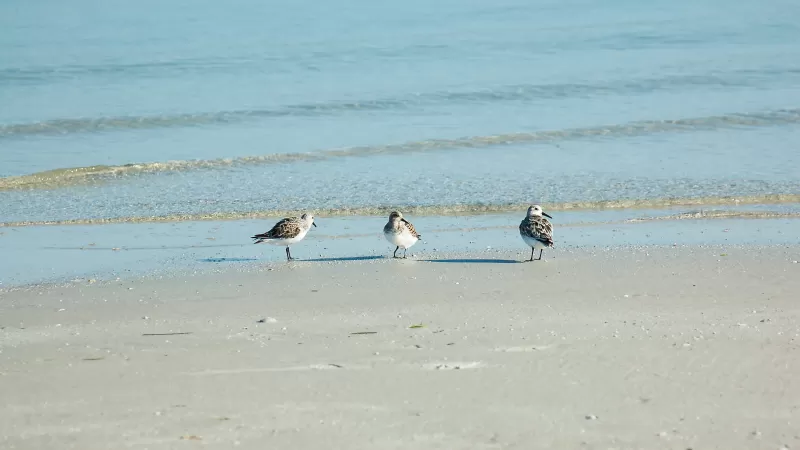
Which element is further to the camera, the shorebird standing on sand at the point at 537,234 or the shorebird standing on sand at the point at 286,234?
the shorebird standing on sand at the point at 286,234

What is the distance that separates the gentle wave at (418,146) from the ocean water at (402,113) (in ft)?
0.21

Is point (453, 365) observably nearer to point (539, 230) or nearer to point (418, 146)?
point (539, 230)

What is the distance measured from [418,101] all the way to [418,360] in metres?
16.7

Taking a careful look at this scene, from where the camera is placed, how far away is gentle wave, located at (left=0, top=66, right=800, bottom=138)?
2206cm

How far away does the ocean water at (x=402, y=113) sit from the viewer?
49.2 feet

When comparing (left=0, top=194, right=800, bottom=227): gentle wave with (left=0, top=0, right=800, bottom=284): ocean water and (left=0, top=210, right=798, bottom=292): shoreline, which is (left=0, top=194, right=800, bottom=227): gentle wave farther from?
(left=0, top=210, right=798, bottom=292): shoreline

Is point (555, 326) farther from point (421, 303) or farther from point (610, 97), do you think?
point (610, 97)

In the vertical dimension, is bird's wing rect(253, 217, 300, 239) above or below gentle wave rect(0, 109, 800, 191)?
above

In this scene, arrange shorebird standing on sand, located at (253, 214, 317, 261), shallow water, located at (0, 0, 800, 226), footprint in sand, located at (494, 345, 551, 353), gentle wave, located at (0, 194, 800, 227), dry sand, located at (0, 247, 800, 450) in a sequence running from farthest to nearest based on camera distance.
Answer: shallow water, located at (0, 0, 800, 226)
gentle wave, located at (0, 194, 800, 227)
shorebird standing on sand, located at (253, 214, 317, 261)
footprint in sand, located at (494, 345, 551, 353)
dry sand, located at (0, 247, 800, 450)

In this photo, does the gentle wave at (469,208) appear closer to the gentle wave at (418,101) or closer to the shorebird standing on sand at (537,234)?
the shorebird standing on sand at (537,234)

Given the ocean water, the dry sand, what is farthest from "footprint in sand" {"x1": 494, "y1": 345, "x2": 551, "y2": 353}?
the ocean water

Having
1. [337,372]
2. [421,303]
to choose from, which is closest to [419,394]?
[337,372]

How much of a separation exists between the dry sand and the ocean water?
402 cm

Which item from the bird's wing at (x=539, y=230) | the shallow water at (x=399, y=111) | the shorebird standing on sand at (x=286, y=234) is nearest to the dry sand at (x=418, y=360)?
the bird's wing at (x=539, y=230)
